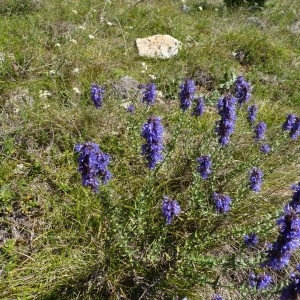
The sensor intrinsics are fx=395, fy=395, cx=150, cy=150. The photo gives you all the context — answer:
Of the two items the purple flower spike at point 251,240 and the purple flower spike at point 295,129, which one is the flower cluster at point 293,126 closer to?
the purple flower spike at point 295,129

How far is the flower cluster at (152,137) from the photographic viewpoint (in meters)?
2.36

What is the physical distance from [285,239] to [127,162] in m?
1.83

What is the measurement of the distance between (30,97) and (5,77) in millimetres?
496

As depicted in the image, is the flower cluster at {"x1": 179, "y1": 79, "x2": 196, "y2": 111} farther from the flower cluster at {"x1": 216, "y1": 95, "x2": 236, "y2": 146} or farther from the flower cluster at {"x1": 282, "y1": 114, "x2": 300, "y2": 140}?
the flower cluster at {"x1": 282, "y1": 114, "x2": 300, "y2": 140}

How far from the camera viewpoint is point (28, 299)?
255 cm

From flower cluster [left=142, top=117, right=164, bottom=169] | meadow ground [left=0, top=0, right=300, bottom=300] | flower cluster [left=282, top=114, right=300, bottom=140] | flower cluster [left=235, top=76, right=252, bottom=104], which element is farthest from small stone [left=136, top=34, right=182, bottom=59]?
flower cluster [left=142, top=117, right=164, bottom=169]

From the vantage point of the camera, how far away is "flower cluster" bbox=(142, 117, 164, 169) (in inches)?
93.0

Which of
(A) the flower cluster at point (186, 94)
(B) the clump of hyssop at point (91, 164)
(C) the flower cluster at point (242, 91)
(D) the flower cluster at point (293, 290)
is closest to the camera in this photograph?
(D) the flower cluster at point (293, 290)

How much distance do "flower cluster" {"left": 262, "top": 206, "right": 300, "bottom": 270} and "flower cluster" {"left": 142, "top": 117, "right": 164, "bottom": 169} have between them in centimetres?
83

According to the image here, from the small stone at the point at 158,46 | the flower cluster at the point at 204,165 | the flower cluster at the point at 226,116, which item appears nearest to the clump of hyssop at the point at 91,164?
the flower cluster at the point at 204,165

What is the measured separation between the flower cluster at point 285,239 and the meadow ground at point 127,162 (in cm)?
20

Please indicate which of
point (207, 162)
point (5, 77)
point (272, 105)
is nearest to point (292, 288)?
point (207, 162)

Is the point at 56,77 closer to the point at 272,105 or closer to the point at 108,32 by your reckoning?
the point at 108,32

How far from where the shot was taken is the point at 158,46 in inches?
209
